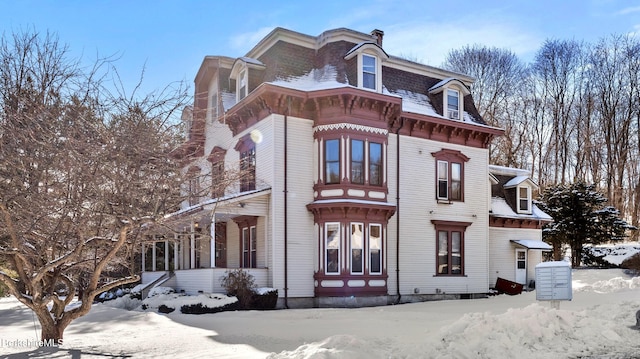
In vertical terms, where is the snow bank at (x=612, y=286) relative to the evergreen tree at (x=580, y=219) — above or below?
below

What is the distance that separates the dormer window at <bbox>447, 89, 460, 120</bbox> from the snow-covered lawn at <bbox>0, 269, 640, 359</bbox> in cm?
970

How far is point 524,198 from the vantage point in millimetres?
28594

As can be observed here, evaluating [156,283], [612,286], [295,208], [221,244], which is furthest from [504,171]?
[156,283]

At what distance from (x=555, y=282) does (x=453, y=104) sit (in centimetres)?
1272

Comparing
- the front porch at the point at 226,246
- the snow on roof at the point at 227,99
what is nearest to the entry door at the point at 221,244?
the front porch at the point at 226,246

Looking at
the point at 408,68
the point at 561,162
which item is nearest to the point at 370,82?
the point at 408,68

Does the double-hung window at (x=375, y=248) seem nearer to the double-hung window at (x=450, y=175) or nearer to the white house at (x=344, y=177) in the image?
the white house at (x=344, y=177)

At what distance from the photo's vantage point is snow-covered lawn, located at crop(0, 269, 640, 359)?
9.49 metres

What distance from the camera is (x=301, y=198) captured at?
69.3 ft

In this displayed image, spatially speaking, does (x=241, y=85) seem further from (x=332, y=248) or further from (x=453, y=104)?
(x=453, y=104)

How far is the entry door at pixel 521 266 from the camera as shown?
1089 inches

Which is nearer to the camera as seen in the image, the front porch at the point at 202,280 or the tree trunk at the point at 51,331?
the tree trunk at the point at 51,331

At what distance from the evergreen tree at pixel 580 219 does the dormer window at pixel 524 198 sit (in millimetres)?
5949

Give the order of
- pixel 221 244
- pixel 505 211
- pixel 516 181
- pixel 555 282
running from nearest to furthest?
pixel 555 282
pixel 221 244
pixel 505 211
pixel 516 181
